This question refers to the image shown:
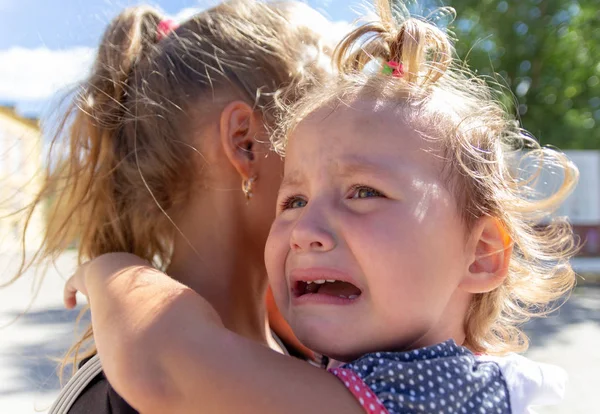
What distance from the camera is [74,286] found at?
1.46m

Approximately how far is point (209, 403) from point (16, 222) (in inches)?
42.8

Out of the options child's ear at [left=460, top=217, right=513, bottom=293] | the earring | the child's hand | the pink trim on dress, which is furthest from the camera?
the earring

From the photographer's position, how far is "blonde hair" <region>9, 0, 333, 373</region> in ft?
4.88

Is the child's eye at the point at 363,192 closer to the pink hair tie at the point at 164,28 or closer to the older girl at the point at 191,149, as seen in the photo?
the older girl at the point at 191,149

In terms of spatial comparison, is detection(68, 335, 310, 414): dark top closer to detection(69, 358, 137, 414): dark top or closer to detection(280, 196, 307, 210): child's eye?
detection(69, 358, 137, 414): dark top

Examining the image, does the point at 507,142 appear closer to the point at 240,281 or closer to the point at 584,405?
the point at 240,281

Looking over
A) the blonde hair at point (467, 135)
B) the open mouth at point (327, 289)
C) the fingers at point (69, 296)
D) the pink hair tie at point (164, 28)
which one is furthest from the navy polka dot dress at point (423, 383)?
the pink hair tie at point (164, 28)

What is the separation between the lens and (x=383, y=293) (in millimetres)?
1047

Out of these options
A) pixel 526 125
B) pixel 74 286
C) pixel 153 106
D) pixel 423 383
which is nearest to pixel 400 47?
pixel 153 106

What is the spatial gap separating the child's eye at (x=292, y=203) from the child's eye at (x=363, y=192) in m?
0.14

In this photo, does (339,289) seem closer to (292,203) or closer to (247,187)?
(292,203)

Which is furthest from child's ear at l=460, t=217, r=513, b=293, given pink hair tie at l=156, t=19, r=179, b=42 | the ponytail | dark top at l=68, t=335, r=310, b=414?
pink hair tie at l=156, t=19, r=179, b=42

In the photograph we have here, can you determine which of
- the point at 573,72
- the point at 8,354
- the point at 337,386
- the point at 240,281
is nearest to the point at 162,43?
the point at 240,281

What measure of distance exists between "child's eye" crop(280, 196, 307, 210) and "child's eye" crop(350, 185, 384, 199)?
0.45ft
